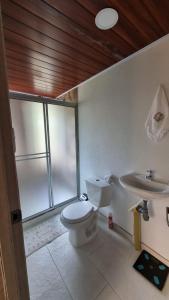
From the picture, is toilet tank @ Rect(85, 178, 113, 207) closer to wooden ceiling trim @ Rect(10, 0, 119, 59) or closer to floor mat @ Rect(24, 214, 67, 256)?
floor mat @ Rect(24, 214, 67, 256)

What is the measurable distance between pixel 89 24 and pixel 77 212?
1837mm

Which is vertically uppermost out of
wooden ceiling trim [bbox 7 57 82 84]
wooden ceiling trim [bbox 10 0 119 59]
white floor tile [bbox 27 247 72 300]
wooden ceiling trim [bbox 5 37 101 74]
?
wooden ceiling trim [bbox 10 0 119 59]

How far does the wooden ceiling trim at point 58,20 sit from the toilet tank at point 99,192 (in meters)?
1.52

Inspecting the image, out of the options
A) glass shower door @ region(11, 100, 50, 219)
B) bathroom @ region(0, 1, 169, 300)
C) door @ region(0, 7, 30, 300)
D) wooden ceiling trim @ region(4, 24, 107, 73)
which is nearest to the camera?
door @ region(0, 7, 30, 300)

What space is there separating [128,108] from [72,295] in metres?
1.89

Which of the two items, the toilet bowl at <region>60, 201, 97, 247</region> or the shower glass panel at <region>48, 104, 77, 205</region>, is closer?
the toilet bowl at <region>60, 201, 97, 247</region>

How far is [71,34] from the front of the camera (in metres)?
1.25

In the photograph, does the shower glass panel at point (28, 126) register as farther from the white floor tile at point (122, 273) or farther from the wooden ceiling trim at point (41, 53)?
the white floor tile at point (122, 273)

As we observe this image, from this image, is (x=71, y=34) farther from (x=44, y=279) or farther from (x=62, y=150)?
(x=44, y=279)

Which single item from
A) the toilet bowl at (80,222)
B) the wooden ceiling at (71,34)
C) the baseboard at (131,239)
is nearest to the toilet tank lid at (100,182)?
the toilet bowl at (80,222)

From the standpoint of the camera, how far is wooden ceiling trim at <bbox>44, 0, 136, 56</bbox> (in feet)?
3.24

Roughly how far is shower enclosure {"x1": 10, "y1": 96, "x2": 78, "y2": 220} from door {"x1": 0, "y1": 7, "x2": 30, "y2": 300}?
4.72ft

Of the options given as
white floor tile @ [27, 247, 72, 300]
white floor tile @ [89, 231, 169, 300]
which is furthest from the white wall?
white floor tile @ [27, 247, 72, 300]

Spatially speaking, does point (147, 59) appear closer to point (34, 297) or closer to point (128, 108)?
point (128, 108)
